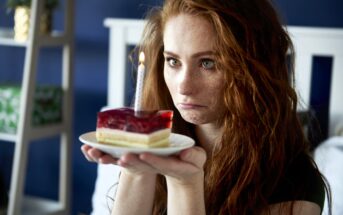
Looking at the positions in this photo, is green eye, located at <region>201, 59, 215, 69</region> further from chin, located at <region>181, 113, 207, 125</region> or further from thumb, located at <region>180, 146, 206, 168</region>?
thumb, located at <region>180, 146, 206, 168</region>

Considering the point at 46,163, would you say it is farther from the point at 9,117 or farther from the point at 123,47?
the point at 123,47

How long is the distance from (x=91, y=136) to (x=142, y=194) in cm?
34

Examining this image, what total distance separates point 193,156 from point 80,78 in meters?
2.01

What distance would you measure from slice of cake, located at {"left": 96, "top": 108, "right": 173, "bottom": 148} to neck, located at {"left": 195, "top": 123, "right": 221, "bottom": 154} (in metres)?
0.37

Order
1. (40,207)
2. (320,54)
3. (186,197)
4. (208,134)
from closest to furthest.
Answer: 1. (186,197)
2. (208,134)
3. (320,54)
4. (40,207)

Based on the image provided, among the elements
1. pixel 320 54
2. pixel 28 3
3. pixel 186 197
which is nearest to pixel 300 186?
pixel 186 197

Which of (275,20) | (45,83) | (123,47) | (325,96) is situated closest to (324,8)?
(325,96)

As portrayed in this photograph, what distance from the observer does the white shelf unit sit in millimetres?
2520

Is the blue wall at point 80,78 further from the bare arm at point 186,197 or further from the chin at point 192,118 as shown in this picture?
the bare arm at point 186,197

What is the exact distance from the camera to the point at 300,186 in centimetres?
129

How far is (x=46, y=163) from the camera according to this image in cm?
312

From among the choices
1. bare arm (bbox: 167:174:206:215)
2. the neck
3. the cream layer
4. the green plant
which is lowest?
bare arm (bbox: 167:174:206:215)

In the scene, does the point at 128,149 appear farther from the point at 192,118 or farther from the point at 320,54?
the point at 320,54

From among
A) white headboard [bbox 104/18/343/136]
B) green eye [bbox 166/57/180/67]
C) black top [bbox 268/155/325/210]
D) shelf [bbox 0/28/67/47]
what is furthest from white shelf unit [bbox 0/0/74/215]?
black top [bbox 268/155/325/210]
